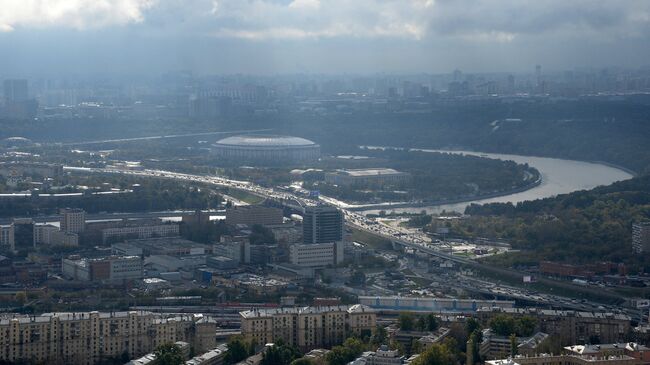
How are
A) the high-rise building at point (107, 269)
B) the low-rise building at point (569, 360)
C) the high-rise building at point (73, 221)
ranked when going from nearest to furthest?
the low-rise building at point (569, 360) → the high-rise building at point (107, 269) → the high-rise building at point (73, 221)

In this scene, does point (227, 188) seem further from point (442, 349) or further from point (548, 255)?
point (442, 349)

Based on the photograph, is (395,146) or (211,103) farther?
(211,103)

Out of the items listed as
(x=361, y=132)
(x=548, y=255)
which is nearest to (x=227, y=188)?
(x=548, y=255)

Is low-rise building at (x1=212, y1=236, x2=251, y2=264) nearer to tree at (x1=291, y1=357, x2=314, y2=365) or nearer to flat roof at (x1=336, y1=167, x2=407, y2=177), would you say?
tree at (x1=291, y1=357, x2=314, y2=365)

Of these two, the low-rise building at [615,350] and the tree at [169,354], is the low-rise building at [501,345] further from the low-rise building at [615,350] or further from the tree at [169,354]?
the tree at [169,354]

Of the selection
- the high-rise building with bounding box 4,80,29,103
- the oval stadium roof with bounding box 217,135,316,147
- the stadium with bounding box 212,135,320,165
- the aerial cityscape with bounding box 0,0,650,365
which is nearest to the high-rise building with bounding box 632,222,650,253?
the aerial cityscape with bounding box 0,0,650,365

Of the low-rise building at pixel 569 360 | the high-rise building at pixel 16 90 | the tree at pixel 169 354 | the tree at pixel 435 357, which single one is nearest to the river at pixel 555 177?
the tree at pixel 169 354

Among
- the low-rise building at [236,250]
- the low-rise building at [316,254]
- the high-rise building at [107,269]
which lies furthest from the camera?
the low-rise building at [236,250]
